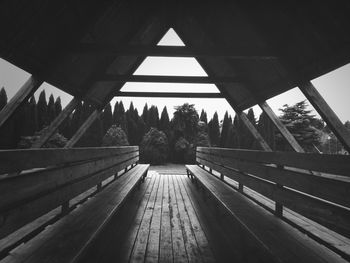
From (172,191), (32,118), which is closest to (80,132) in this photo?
(172,191)

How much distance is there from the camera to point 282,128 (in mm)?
4656

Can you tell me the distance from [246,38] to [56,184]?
4568mm

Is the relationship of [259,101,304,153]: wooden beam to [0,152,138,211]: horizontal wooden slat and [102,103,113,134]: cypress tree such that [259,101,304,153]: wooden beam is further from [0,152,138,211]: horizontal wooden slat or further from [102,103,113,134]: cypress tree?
[102,103,113,134]: cypress tree

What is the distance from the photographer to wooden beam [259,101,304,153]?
4.43 m

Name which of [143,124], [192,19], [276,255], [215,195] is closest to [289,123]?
[143,124]

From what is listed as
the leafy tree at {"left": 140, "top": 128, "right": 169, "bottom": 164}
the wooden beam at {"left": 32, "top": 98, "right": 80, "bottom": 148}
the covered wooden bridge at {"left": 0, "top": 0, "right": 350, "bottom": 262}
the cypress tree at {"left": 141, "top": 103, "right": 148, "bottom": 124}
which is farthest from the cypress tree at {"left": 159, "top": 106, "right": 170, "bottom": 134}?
the wooden beam at {"left": 32, "top": 98, "right": 80, "bottom": 148}

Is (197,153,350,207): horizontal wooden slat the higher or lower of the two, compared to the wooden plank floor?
higher

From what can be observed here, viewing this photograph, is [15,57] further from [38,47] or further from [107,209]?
[107,209]

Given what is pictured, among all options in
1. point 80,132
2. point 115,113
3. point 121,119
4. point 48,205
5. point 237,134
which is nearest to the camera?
point 48,205

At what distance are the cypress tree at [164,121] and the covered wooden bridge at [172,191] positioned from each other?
2299 centimetres

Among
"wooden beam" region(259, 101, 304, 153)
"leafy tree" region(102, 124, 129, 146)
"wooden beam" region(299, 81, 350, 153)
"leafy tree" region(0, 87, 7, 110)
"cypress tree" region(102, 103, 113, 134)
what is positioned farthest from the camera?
"cypress tree" region(102, 103, 113, 134)

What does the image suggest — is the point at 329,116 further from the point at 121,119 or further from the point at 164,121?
the point at 164,121

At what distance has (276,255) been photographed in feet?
5.75

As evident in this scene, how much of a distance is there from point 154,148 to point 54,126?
57.7 ft
